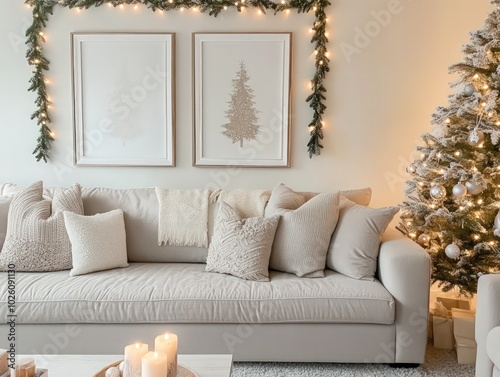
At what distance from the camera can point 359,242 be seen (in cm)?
251

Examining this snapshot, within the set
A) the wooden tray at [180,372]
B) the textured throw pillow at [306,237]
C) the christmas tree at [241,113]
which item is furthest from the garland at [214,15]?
the wooden tray at [180,372]

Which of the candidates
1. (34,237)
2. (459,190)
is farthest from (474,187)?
(34,237)

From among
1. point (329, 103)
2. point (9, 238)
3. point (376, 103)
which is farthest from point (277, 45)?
point (9, 238)

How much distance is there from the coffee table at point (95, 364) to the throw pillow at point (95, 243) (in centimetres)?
85

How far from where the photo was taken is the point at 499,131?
2.46 meters

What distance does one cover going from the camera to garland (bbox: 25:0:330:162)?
3.16 m

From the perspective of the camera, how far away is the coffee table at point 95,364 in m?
1.61

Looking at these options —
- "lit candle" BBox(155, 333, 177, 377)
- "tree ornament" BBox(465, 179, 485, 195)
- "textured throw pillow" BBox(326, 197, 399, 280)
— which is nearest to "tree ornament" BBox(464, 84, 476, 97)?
"tree ornament" BBox(465, 179, 485, 195)

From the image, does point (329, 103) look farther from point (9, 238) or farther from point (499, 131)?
point (9, 238)

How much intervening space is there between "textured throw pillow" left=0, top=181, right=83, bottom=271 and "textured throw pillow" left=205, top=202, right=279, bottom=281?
87 centimetres

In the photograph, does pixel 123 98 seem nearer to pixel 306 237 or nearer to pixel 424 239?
pixel 306 237

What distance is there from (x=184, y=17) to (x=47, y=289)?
2.04 m

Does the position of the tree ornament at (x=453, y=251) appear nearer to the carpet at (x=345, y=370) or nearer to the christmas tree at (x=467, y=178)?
the christmas tree at (x=467, y=178)

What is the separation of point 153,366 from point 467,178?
200cm
